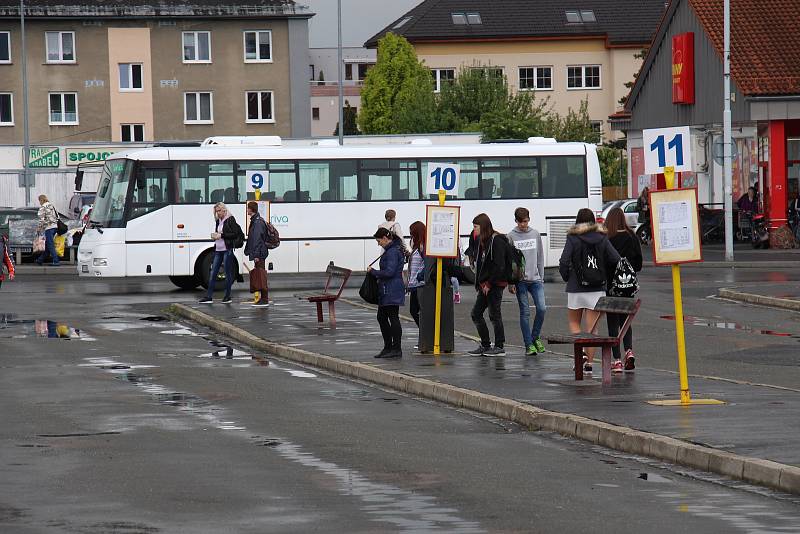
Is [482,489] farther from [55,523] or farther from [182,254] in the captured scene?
[182,254]

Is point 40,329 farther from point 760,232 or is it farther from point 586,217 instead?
point 760,232

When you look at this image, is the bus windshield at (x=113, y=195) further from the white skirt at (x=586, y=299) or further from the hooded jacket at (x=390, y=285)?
the white skirt at (x=586, y=299)

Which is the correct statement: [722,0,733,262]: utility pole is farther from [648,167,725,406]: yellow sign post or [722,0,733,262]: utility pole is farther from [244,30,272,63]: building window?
[244,30,272,63]: building window

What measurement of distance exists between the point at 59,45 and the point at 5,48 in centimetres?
233

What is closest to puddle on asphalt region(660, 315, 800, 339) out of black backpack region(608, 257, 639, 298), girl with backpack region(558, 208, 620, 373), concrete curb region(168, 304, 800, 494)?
black backpack region(608, 257, 639, 298)

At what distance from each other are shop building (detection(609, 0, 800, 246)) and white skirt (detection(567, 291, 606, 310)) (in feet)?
85.1

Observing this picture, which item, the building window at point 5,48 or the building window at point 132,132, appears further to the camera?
the building window at point 132,132

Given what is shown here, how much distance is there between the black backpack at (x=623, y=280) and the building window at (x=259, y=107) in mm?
57222

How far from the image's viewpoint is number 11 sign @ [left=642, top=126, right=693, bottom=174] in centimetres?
1369

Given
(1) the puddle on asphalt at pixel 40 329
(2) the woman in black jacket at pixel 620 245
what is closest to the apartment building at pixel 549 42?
(1) the puddle on asphalt at pixel 40 329

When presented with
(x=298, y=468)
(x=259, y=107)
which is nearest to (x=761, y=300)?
(x=298, y=468)

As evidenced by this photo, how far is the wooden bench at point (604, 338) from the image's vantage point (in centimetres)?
1524

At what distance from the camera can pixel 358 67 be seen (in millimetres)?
141500

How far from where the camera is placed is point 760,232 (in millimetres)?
46531
